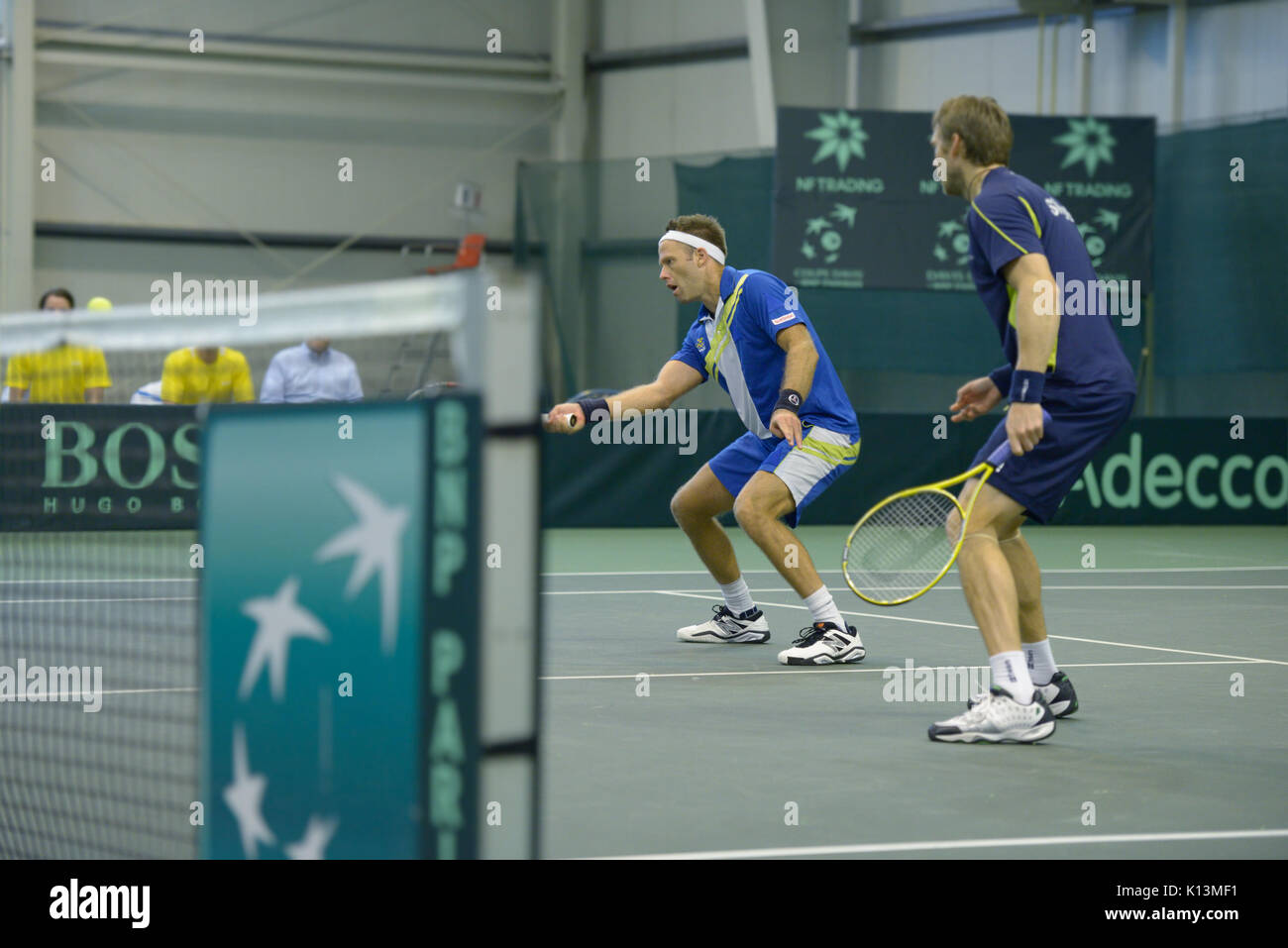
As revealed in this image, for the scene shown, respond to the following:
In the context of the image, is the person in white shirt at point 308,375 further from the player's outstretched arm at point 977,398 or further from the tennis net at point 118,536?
the player's outstretched arm at point 977,398

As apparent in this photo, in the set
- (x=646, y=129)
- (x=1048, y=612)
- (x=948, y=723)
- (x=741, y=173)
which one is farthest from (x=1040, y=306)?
(x=646, y=129)

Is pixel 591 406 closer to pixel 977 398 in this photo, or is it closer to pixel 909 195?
pixel 977 398

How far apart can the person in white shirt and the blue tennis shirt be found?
472cm

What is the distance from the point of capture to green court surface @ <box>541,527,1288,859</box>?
4.14 metres

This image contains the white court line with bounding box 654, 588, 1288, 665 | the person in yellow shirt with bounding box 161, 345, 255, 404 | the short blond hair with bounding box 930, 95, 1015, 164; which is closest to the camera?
the short blond hair with bounding box 930, 95, 1015, 164

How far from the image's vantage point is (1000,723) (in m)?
5.28

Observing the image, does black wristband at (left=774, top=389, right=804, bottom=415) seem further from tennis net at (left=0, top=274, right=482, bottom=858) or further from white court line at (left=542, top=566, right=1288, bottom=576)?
white court line at (left=542, top=566, right=1288, bottom=576)

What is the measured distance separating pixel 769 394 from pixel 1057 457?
88.2 inches

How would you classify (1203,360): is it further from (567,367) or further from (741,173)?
(567,367)

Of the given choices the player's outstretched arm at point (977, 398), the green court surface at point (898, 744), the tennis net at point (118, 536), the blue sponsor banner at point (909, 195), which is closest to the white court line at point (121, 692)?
the tennis net at point (118, 536)

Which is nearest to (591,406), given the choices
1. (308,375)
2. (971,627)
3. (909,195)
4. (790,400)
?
(790,400)

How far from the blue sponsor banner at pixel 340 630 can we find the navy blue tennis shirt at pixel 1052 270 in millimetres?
2962

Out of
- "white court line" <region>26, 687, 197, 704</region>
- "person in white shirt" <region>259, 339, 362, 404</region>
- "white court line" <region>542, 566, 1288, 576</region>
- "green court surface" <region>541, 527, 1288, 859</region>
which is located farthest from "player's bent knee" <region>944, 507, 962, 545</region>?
"person in white shirt" <region>259, 339, 362, 404</region>

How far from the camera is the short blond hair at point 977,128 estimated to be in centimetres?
518
